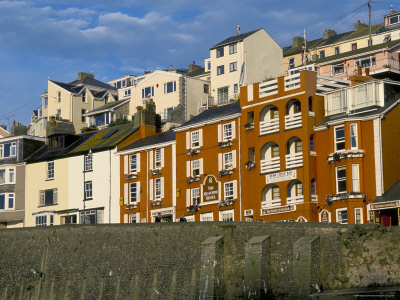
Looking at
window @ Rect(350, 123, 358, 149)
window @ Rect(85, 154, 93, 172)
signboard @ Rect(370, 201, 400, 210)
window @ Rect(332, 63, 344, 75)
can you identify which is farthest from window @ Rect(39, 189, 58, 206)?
signboard @ Rect(370, 201, 400, 210)

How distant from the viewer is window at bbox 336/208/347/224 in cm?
6400

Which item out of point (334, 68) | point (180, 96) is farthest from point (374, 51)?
point (180, 96)

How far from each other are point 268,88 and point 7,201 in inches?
1306

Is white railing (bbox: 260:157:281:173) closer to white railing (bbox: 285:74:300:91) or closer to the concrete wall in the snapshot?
white railing (bbox: 285:74:300:91)

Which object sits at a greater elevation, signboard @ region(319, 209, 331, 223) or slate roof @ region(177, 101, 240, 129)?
slate roof @ region(177, 101, 240, 129)

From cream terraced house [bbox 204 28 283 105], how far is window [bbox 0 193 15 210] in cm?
2872

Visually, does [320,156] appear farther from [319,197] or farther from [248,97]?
[248,97]

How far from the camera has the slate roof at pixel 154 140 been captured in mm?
81938

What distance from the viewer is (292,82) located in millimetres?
69750

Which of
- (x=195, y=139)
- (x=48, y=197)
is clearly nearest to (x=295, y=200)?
(x=195, y=139)

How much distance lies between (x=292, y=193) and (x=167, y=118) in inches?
1710

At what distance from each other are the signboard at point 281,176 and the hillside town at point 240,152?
94 millimetres

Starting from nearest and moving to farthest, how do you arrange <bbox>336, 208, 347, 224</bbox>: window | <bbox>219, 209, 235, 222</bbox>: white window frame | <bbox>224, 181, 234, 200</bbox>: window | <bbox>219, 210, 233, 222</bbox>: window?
<bbox>336, 208, 347, 224</bbox>: window
<bbox>219, 209, 235, 222</bbox>: white window frame
<bbox>219, 210, 233, 222</bbox>: window
<bbox>224, 181, 234, 200</bbox>: window

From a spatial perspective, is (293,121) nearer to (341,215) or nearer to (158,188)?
(341,215)
